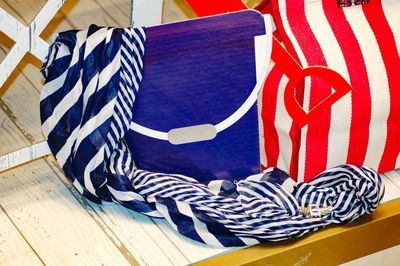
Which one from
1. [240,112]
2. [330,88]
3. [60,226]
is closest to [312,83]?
[330,88]

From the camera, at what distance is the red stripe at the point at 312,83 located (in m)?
1.56

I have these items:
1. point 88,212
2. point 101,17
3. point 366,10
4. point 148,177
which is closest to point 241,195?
point 148,177

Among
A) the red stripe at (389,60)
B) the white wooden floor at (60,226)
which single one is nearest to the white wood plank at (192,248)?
the white wooden floor at (60,226)

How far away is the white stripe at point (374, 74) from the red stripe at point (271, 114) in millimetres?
157

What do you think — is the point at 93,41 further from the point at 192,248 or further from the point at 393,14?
the point at 393,14

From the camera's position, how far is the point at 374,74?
1.59m

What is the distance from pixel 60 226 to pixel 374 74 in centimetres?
61

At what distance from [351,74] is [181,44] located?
0.30m

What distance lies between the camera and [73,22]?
2.08m

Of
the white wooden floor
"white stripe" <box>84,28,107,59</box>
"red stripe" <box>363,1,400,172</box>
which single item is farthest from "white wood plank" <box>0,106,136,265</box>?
"red stripe" <box>363,1,400,172</box>

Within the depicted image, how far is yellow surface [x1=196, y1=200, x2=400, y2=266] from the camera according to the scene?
154 centimetres

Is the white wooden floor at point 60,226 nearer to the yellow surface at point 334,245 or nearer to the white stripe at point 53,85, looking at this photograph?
the yellow surface at point 334,245

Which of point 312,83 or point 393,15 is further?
point 393,15

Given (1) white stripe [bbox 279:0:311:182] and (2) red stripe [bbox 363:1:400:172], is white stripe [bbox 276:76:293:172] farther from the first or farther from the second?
(2) red stripe [bbox 363:1:400:172]
